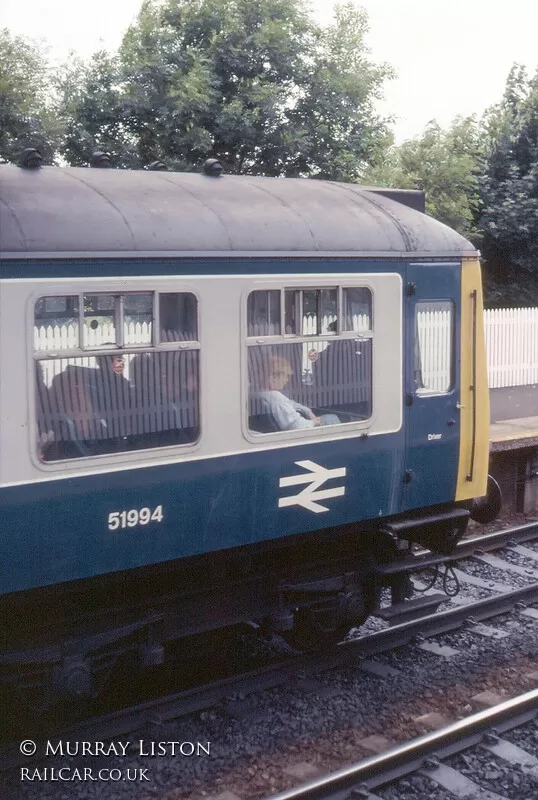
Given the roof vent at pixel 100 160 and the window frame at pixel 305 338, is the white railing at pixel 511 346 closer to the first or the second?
the window frame at pixel 305 338

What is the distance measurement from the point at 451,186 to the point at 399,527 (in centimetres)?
1654

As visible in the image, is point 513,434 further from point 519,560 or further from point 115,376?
point 115,376

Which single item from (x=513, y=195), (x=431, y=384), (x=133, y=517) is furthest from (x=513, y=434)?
(x=513, y=195)

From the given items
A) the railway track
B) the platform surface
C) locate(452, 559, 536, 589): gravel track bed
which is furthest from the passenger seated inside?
the platform surface

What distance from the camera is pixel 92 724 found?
5984 mm

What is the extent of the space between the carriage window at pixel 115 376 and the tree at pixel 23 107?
11.4m

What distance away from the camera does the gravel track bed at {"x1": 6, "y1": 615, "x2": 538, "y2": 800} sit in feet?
18.0

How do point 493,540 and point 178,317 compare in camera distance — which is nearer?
point 178,317

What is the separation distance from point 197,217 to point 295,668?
3279mm

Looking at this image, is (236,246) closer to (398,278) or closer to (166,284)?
(166,284)

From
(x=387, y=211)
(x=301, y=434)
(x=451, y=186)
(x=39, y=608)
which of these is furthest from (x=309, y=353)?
(x=451, y=186)

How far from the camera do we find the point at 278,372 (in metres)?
6.12

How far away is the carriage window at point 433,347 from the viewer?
6.90 m

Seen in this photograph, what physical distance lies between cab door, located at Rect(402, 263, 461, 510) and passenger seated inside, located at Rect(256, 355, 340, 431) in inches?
36.0
